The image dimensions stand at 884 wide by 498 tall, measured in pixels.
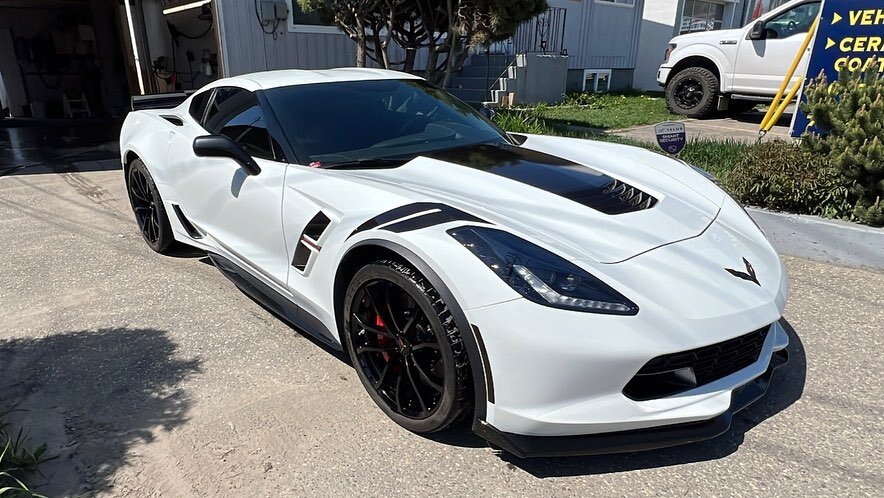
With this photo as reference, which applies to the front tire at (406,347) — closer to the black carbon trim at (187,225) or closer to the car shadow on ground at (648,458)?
the car shadow on ground at (648,458)

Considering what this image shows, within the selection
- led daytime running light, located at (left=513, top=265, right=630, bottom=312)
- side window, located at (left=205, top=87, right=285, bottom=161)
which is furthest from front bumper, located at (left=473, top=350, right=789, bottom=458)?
side window, located at (left=205, top=87, right=285, bottom=161)

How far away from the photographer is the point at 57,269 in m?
4.29

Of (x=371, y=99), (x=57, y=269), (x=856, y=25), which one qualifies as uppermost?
(x=856, y=25)

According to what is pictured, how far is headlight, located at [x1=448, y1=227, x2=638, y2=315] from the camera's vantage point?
1918mm

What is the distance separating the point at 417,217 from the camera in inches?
88.1

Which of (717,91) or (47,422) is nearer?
(47,422)

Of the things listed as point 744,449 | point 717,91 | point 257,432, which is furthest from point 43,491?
point 717,91

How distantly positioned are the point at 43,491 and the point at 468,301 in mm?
1687

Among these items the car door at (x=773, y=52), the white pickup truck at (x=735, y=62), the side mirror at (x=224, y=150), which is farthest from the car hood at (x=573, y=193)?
the car door at (x=773, y=52)

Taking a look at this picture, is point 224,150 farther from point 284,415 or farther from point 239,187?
point 284,415

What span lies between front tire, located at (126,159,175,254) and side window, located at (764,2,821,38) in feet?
31.2

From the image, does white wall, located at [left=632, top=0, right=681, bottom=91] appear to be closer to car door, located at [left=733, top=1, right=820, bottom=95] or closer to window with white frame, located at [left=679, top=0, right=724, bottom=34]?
window with white frame, located at [left=679, top=0, right=724, bottom=34]

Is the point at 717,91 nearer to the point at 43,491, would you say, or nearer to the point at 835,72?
the point at 835,72

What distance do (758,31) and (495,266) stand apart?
9.61m
